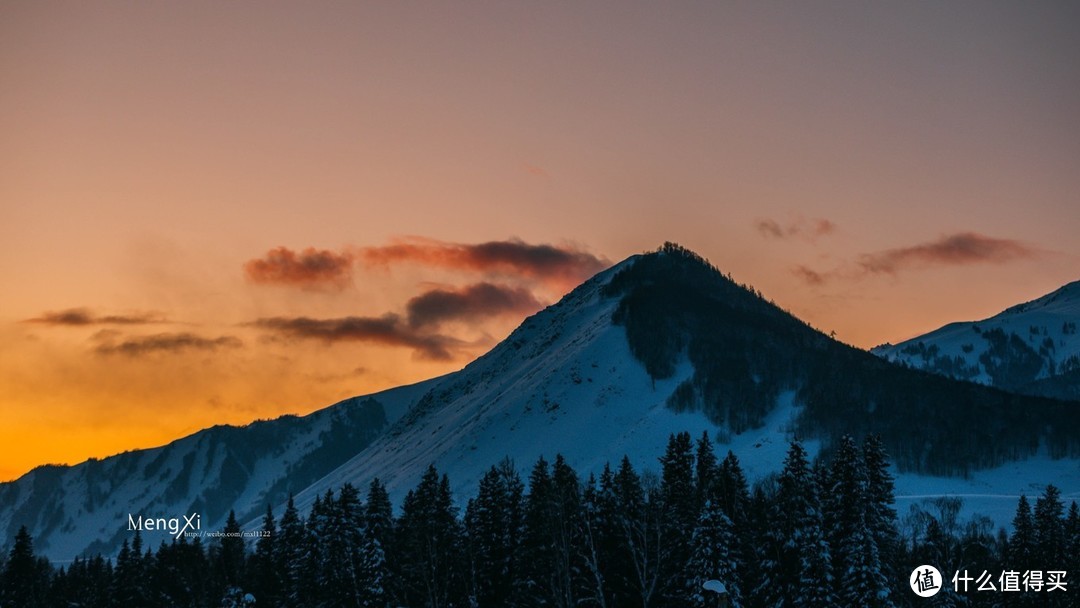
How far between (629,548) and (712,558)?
30.3 ft

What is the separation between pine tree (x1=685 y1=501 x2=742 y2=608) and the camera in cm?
7931

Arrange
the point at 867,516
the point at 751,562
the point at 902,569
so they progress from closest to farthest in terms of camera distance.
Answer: the point at 867,516 < the point at 751,562 < the point at 902,569

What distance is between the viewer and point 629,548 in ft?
288

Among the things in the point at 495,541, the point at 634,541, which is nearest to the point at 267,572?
the point at 495,541

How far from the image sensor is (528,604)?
297ft

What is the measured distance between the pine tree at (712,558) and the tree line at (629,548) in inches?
3.8

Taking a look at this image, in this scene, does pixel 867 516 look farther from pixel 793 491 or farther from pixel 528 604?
pixel 528 604

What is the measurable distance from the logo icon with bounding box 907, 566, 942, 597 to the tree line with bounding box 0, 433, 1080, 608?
1.15 m

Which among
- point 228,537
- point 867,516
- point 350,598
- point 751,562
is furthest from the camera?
point 228,537

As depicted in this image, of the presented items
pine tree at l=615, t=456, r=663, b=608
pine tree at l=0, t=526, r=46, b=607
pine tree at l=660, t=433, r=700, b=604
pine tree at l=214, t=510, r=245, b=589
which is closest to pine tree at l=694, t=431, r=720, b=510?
pine tree at l=660, t=433, r=700, b=604

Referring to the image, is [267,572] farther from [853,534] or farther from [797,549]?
[853,534]

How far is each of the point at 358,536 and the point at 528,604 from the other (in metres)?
20.6

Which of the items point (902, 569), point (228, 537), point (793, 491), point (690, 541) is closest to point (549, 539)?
point (690, 541)

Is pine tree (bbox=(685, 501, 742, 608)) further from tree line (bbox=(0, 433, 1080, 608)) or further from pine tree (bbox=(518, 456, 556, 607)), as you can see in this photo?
pine tree (bbox=(518, 456, 556, 607))
